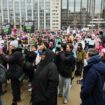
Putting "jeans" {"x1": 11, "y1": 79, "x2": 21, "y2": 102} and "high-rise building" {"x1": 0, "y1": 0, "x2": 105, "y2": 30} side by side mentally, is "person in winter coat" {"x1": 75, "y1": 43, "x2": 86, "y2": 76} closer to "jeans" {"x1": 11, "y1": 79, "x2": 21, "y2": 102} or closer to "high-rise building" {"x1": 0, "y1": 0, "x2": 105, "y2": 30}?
"jeans" {"x1": 11, "y1": 79, "x2": 21, "y2": 102}

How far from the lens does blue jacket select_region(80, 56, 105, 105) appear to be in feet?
Result: 15.6

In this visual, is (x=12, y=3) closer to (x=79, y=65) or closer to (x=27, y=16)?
(x=27, y=16)

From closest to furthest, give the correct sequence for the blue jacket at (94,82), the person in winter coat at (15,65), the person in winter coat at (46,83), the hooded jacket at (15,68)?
1. the blue jacket at (94,82)
2. the person in winter coat at (46,83)
3. the person in winter coat at (15,65)
4. the hooded jacket at (15,68)

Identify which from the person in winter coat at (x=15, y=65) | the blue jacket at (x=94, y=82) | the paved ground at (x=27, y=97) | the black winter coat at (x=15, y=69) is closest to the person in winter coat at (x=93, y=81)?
the blue jacket at (x=94, y=82)

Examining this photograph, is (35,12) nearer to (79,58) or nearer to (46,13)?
(46,13)

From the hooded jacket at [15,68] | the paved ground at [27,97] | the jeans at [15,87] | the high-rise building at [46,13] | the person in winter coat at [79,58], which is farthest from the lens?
the high-rise building at [46,13]

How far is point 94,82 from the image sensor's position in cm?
477

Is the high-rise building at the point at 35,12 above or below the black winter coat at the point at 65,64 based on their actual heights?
above

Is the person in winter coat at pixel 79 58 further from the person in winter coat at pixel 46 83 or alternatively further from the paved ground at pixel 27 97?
the person in winter coat at pixel 46 83

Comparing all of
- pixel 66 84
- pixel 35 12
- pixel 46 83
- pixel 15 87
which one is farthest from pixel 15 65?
pixel 35 12

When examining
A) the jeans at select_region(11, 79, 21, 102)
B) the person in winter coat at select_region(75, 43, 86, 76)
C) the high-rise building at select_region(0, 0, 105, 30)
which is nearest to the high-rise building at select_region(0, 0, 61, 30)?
the high-rise building at select_region(0, 0, 105, 30)

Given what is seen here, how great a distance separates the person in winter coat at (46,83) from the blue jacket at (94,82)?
533 millimetres

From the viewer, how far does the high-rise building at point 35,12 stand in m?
Result: 126

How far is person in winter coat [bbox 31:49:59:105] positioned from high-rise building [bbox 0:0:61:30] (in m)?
120
